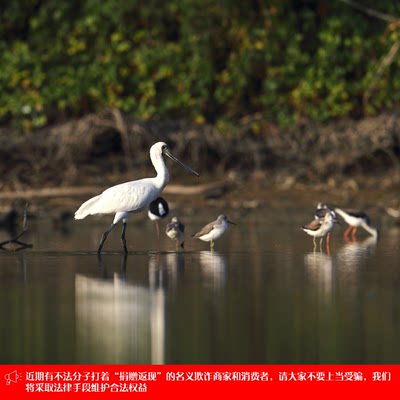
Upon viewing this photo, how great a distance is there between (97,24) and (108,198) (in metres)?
10.7

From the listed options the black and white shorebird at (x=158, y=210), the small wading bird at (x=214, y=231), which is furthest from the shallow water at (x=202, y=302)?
the black and white shorebird at (x=158, y=210)

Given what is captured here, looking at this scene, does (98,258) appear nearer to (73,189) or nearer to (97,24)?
(73,189)

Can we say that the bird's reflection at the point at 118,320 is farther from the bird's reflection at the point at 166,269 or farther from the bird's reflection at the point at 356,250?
the bird's reflection at the point at 356,250

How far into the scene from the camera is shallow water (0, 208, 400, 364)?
7727mm

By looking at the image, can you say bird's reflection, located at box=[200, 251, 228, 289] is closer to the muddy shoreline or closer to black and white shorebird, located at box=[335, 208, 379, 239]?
black and white shorebird, located at box=[335, 208, 379, 239]

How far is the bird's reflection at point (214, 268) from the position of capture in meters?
10.9

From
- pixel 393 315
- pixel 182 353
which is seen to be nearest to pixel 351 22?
pixel 393 315

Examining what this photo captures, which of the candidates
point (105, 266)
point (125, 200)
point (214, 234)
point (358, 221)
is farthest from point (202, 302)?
point (358, 221)

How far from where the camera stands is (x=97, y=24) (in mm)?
23781

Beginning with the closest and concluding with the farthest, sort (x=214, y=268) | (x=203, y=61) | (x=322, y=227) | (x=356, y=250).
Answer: (x=214, y=268)
(x=356, y=250)
(x=322, y=227)
(x=203, y=61)

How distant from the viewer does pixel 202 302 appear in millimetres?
9688

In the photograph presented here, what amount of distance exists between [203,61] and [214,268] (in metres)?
11.8

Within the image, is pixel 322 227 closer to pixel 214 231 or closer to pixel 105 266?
pixel 214 231

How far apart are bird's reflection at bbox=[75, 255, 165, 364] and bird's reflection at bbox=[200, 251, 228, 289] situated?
24.6 inches
